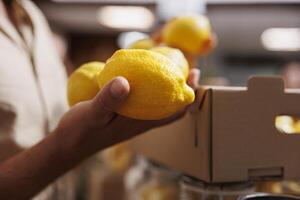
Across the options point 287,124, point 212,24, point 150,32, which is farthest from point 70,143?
point 212,24

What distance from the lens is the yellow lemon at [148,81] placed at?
1.92 feet

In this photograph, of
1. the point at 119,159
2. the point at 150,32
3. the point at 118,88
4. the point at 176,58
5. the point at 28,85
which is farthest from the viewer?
the point at 150,32

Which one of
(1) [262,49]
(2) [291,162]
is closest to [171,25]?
(2) [291,162]

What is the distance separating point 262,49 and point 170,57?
930cm

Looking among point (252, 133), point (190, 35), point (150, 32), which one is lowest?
point (252, 133)

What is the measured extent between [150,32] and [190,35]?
8.38 ft

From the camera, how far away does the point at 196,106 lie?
2.47ft

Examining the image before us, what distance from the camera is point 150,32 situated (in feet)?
11.2

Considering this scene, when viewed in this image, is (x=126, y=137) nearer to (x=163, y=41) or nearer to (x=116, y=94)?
(x=116, y=94)

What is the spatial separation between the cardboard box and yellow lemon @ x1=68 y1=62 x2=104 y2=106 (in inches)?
6.8

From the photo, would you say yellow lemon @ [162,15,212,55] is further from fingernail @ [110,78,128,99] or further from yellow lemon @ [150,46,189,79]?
fingernail @ [110,78,128,99]

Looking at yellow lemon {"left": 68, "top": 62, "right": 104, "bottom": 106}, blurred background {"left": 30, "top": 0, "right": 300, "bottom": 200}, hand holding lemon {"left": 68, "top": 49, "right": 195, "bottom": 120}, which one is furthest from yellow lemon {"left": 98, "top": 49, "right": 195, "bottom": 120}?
blurred background {"left": 30, "top": 0, "right": 300, "bottom": 200}

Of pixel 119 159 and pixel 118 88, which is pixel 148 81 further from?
pixel 119 159

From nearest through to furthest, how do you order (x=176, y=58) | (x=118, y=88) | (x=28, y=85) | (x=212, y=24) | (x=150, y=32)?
1. (x=118, y=88)
2. (x=176, y=58)
3. (x=28, y=85)
4. (x=150, y=32)
5. (x=212, y=24)
